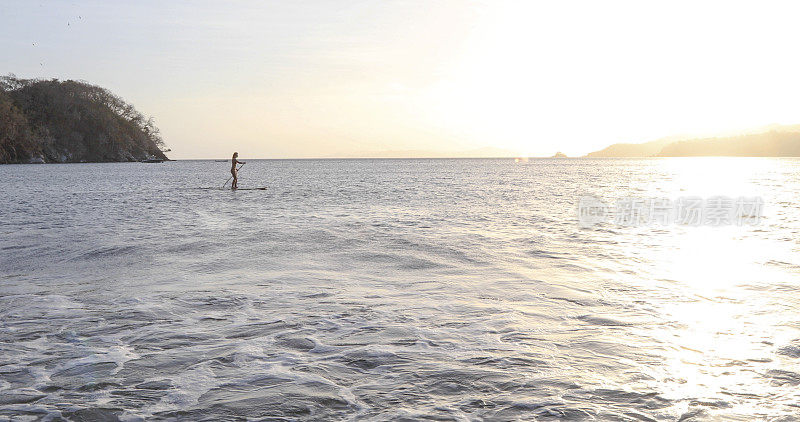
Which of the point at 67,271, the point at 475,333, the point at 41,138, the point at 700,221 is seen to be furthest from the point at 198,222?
the point at 41,138

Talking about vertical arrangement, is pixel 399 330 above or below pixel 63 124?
below

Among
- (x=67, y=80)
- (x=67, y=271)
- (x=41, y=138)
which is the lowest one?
(x=67, y=271)

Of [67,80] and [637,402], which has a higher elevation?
[67,80]

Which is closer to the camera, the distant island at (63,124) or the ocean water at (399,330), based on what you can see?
the ocean water at (399,330)

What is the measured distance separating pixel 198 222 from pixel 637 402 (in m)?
18.5

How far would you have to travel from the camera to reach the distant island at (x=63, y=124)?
136 meters

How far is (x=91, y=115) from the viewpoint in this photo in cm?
16588

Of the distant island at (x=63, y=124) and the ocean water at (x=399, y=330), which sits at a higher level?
the distant island at (x=63, y=124)

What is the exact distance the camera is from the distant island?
135750mm

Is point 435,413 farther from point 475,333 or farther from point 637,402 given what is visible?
point 475,333

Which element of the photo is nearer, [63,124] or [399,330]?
[399,330]

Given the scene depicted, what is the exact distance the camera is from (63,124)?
15762 cm

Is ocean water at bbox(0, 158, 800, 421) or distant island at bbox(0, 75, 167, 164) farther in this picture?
distant island at bbox(0, 75, 167, 164)

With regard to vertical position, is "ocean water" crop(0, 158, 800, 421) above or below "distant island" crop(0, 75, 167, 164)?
below
